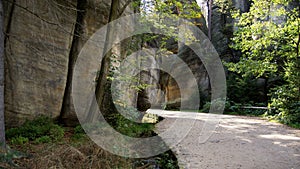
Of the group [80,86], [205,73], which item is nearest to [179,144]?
[80,86]

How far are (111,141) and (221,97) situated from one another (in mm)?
13504

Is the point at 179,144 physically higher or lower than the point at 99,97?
lower

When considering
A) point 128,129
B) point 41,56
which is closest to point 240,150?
point 128,129

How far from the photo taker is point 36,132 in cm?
536

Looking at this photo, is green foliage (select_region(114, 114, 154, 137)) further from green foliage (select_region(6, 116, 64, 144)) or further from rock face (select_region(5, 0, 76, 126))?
rock face (select_region(5, 0, 76, 126))

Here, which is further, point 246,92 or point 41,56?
point 246,92

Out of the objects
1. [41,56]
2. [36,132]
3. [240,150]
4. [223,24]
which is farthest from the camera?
[223,24]

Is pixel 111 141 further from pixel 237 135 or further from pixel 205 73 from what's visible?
pixel 205 73

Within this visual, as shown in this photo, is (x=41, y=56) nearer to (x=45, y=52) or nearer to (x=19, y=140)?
(x=45, y=52)

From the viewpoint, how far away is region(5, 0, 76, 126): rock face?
5.73 metres

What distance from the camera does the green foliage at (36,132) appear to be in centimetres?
498

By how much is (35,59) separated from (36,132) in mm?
2179

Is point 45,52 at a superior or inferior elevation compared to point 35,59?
superior

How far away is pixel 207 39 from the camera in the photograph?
21.0 metres
